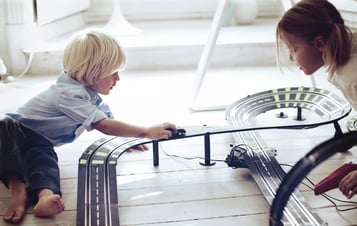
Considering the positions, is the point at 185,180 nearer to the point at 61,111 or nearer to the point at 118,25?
the point at 61,111

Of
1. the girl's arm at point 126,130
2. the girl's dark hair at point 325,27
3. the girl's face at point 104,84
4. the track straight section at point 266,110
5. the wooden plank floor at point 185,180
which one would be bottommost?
the wooden plank floor at point 185,180

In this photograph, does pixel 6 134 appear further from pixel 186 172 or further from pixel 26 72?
pixel 26 72

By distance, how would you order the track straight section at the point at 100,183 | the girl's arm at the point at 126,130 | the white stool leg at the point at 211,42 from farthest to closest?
the white stool leg at the point at 211,42 < the girl's arm at the point at 126,130 < the track straight section at the point at 100,183

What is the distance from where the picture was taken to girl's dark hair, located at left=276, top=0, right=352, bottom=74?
112cm

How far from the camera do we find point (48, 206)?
112cm

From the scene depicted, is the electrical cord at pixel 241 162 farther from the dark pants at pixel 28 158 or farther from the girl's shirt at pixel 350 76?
the dark pants at pixel 28 158

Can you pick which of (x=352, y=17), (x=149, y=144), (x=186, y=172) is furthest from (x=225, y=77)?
(x=186, y=172)

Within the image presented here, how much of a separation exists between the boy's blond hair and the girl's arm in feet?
0.44

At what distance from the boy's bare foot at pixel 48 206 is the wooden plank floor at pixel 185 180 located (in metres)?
0.01

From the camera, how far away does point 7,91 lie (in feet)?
7.04

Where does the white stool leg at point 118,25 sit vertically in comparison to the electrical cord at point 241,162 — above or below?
above

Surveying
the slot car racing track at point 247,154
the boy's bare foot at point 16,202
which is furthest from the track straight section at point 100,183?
the boy's bare foot at point 16,202

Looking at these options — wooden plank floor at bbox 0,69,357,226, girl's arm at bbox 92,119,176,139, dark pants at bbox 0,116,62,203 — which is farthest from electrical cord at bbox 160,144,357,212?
dark pants at bbox 0,116,62,203

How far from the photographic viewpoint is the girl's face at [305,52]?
1.15 m
